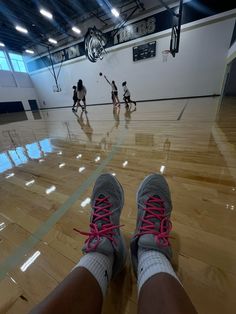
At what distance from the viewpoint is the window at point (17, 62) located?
1079 cm

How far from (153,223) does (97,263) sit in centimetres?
27

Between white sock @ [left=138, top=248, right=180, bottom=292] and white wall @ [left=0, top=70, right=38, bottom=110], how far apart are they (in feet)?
45.1

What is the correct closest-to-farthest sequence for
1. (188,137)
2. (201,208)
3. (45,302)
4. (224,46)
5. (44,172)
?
1. (45,302)
2. (201,208)
3. (44,172)
4. (188,137)
5. (224,46)

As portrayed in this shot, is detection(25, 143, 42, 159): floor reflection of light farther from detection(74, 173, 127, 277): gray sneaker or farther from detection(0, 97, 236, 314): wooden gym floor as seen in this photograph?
detection(74, 173, 127, 277): gray sneaker

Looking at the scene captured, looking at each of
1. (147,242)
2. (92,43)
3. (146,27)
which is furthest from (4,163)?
(146,27)

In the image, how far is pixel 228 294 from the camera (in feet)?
1.62

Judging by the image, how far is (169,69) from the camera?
6.85 meters

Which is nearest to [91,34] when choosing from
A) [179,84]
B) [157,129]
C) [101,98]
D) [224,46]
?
[101,98]

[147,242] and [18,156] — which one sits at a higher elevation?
[147,242]

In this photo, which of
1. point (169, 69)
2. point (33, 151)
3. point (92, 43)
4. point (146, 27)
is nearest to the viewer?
point (33, 151)

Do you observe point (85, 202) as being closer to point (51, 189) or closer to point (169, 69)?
point (51, 189)

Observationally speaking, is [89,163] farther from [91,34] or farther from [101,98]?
[101,98]

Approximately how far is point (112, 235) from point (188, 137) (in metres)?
1.61

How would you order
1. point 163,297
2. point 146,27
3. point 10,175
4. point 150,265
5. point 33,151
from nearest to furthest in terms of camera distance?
point 163,297 → point 150,265 → point 10,175 → point 33,151 → point 146,27
